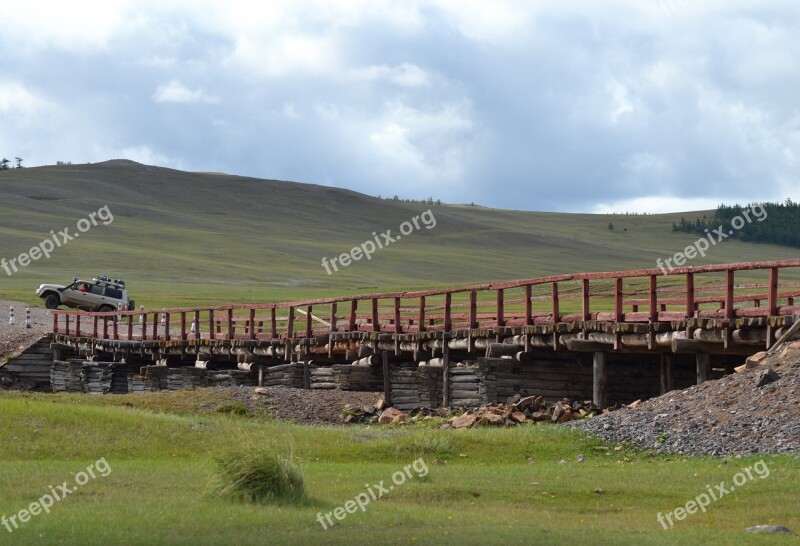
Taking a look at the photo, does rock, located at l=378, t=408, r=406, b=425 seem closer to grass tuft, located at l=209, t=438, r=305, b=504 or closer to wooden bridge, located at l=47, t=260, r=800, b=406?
wooden bridge, located at l=47, t=260, r=800, b=406

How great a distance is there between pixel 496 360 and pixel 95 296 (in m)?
36.2

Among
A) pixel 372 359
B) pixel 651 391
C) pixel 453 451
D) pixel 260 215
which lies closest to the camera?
pixel 453 451

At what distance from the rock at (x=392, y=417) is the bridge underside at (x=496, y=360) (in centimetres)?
156

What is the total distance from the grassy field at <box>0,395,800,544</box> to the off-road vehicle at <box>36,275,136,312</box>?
37064 millimetres

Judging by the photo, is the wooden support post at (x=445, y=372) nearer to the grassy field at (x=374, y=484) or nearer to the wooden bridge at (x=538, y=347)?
the wooden bridge at (x=538, y=347)

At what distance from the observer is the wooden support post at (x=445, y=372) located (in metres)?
29.8

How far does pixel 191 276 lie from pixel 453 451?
79.0 meters

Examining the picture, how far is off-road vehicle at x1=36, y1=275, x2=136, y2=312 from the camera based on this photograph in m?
60.4

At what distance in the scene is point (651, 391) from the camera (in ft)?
92.8

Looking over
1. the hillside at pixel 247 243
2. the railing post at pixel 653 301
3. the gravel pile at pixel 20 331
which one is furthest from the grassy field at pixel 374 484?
the hillside at pixel 247 243

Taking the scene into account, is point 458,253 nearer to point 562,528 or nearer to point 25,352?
point 25,352

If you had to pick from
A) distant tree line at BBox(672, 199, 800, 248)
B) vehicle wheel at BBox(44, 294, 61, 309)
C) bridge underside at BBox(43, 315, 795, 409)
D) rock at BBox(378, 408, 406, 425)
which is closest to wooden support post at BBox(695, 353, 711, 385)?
bridge underside at BBox(43, 315, 795, 409)

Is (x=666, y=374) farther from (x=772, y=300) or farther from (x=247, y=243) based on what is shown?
(x=247, y=243)

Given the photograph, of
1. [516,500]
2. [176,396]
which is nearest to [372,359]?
[176,396]
